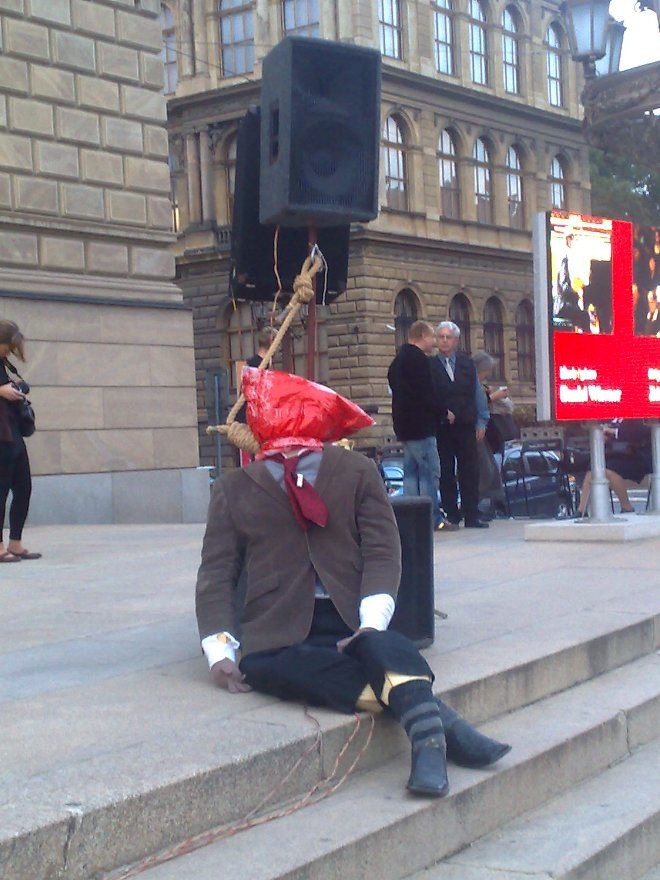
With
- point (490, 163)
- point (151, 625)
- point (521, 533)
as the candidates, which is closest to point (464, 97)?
point (490, 163)

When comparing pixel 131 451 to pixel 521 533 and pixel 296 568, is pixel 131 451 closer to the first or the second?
pixel 521 533

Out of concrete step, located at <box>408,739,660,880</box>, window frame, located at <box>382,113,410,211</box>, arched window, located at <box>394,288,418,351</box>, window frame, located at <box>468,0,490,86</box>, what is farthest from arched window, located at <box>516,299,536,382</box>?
concrete step, located at <box>408,739,660,880</box>

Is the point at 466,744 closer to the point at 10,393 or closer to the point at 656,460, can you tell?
the point at 10,393

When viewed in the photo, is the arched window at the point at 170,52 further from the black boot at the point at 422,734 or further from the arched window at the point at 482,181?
the black boot at the point at 422,734

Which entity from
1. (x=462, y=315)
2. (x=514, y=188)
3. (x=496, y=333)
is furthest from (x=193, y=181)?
(x=496, y=333)

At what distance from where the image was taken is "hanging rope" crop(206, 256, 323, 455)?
5727 millimetres

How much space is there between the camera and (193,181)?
146 feet

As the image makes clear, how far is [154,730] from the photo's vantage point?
470 centimetres

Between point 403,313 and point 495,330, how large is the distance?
491cm

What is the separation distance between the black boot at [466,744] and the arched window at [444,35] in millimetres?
40557

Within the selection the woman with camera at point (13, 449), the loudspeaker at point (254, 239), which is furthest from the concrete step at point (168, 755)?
the woman with camera at point (13, 449)

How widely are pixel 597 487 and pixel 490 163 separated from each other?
35625 millimetres

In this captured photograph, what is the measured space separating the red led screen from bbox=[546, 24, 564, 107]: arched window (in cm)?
3805

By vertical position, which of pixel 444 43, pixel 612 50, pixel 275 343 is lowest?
pixel 275 343
